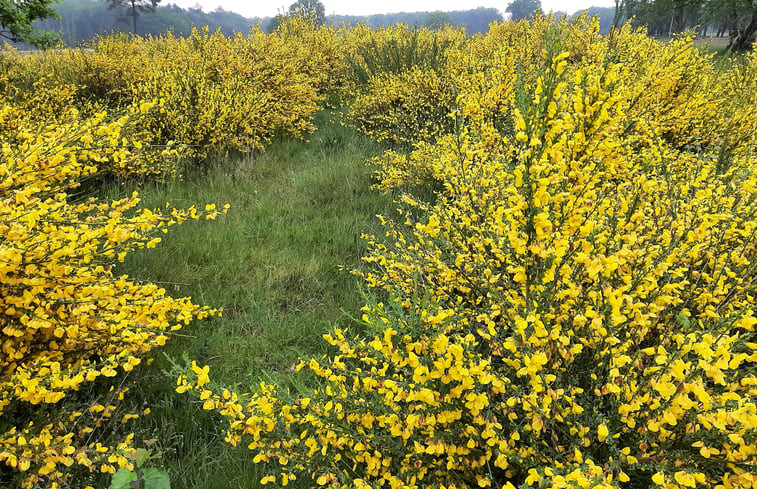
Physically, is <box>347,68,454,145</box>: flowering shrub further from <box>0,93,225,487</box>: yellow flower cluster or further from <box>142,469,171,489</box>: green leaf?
<box>142,469,171,489</box>: green leaf

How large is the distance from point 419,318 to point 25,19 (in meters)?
8.26

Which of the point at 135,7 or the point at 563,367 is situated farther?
the point at 135,7

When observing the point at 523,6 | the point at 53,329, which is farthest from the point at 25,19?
the point at 523,6

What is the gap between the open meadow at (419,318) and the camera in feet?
3.83

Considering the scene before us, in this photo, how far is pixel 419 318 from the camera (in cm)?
146

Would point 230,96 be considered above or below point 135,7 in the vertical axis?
below

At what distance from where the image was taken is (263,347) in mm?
2635

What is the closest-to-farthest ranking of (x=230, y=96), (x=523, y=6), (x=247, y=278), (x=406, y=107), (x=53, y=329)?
(x=53, y=329) < (x=247, y=278) < (x=230, y=96) < (x=406, y=107) < (x=523, y=6)

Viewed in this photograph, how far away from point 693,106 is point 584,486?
5.34 m

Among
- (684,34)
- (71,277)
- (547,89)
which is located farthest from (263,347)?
(684,34)

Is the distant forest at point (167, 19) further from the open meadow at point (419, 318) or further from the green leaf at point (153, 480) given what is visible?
the green leaf at point (153, 480)

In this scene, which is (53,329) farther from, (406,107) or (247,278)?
(406,107)

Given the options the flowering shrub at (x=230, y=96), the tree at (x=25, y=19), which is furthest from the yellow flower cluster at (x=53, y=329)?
the tree at (x=25, y=19)

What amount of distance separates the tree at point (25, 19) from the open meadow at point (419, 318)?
3.75 metres
